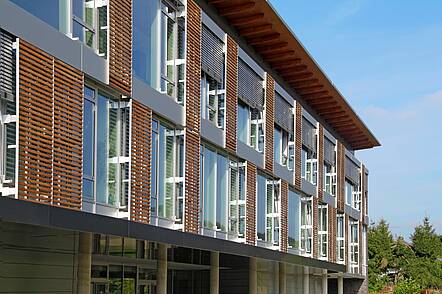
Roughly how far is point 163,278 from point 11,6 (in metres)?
10.8

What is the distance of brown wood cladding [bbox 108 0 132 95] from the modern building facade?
44 mm

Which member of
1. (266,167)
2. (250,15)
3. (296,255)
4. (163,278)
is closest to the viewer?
(163,278)

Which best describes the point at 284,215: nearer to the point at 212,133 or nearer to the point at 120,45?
the point at 212,133

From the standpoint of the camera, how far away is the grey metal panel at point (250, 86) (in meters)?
26.8

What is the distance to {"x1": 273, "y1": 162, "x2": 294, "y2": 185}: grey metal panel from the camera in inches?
1218

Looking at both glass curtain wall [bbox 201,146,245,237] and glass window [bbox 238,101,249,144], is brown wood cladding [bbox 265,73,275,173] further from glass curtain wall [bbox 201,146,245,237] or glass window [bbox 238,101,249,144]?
glass curtain wall [bbox 201,146,245,237]

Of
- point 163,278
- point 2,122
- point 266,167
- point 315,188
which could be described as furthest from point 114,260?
point 315,188

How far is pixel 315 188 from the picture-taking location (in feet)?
122

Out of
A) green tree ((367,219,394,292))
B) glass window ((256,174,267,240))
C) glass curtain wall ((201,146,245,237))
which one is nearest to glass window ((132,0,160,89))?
glass curtain wall ((201,146,245,237))

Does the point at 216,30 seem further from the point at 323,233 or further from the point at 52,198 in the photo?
the point at 323,233

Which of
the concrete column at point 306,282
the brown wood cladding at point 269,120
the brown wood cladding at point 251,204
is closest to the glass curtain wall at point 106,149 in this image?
the brown wood cladding at point 251,204

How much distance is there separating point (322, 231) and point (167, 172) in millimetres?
19151

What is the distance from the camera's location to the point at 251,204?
89.7ft

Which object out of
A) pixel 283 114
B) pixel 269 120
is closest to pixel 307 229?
pixel 283 114
